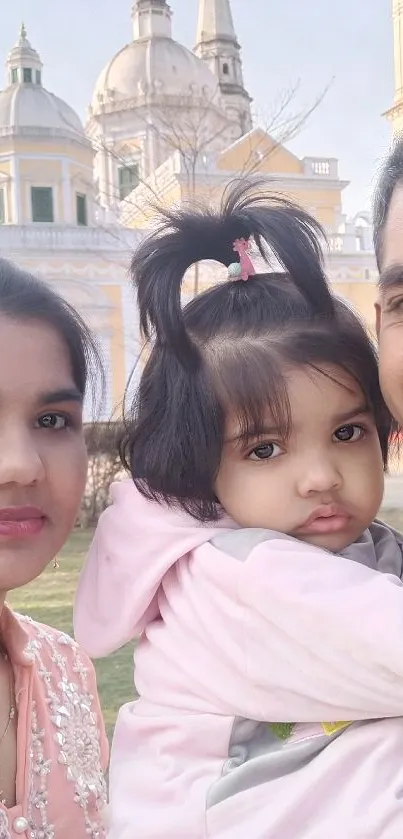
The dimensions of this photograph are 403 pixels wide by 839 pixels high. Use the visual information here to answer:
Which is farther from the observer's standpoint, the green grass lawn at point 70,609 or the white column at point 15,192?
the white column at point 15,192

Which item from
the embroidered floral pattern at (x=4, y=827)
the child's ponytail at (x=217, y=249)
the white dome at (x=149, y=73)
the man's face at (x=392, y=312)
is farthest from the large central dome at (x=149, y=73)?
the embroidered floral pattern at (x=4, y=827)

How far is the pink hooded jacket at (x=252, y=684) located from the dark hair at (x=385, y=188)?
59 centimetres

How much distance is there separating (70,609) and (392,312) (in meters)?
5.10

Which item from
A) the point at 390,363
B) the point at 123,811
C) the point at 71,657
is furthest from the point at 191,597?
the point at 71,657

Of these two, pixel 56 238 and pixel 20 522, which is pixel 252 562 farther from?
pixel 56 238

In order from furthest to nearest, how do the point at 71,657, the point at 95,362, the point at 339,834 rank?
1. the point at 71,657
2. the point at 95,362
3. the point at 339,834

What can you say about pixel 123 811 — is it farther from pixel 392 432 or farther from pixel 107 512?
pixel 392 432

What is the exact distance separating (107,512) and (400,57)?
18060 mm

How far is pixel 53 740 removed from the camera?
1754 mm

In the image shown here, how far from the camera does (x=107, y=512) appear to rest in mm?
1666

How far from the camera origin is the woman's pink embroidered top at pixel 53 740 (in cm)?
162

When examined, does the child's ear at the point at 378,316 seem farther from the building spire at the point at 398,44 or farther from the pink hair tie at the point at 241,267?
the building spire at the point at 398,44

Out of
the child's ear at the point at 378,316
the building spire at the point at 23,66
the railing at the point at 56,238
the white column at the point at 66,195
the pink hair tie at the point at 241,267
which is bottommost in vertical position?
the child's ear at the point at 378,316

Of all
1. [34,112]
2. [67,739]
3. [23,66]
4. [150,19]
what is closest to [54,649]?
[67,739]
